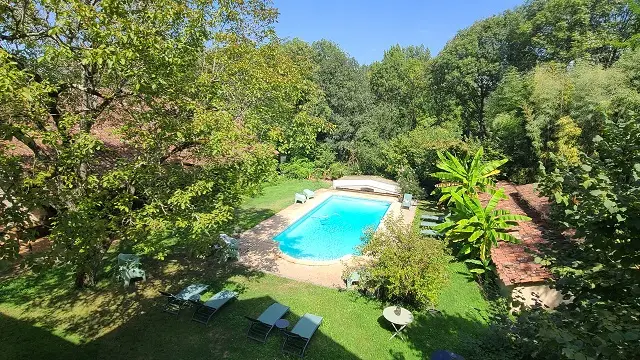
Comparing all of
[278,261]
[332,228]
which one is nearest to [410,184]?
[332,228]

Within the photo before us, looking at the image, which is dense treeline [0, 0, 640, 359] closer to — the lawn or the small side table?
the lawn

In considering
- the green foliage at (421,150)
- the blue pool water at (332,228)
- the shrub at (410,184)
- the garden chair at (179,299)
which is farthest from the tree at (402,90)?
the garden chair at (179,299)

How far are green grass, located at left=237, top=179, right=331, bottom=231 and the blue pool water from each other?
2142mm

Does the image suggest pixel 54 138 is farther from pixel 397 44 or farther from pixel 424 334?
pixel 397 44

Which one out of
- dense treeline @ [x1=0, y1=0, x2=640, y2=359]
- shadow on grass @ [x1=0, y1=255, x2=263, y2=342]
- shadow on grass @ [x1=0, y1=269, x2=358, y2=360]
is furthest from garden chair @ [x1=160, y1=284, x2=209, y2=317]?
dense treeline @ [x1=0, y1=0, x2=640, y2=359]

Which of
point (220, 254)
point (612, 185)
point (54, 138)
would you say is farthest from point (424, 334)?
point (54, 138)

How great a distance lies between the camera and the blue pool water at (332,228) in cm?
1727

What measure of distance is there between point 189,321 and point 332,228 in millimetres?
12166

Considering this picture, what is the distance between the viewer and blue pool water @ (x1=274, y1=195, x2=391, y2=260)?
56.6 ft

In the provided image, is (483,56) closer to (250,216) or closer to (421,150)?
(421,150)

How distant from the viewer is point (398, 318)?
9.47 metres

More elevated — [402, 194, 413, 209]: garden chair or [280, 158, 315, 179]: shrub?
[280, 158, 315, 179]: shrub

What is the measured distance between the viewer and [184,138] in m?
8.87

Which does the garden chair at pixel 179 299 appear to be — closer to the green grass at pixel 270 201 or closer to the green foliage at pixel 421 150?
the green grass at pixel 270 201
